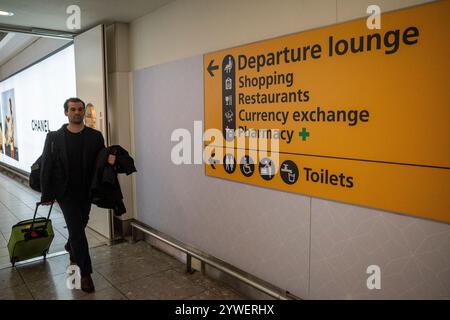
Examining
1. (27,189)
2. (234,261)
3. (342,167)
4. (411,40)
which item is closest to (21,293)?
(234,261)

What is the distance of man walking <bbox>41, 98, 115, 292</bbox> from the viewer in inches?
113

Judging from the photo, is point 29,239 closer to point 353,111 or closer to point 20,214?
point 20,214

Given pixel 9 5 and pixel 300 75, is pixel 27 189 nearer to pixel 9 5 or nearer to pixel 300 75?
pixel 9 5

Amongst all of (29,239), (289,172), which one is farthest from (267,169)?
(29,239)

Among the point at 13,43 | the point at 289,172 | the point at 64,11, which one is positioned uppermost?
the point at 13,43

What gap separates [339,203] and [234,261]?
118 cm

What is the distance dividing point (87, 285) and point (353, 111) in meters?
2.47

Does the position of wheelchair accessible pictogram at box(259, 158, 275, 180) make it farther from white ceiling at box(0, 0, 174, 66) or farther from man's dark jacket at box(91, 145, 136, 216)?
white ceiling at box(0, 0, 174, 66)

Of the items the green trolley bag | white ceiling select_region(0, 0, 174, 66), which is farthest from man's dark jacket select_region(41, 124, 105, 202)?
white ceiling select_region(0, 0, 174, 66)

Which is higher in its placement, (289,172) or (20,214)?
(289,172)

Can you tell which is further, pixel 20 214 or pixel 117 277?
pixel 20 214

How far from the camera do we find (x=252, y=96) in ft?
8.55

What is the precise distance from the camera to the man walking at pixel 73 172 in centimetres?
288

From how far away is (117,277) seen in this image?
324 centimetres
